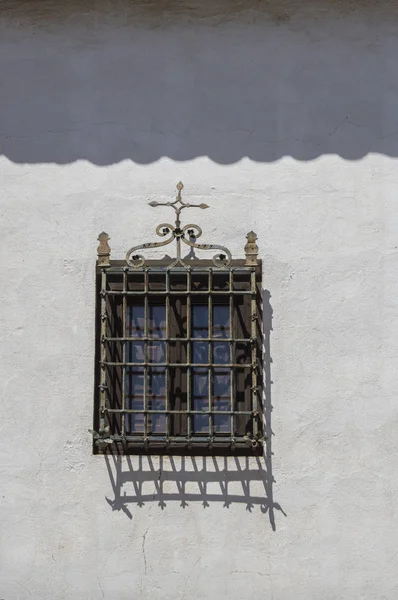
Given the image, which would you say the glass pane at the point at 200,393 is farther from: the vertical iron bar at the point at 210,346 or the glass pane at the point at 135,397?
the glass pane at the point at 135,397

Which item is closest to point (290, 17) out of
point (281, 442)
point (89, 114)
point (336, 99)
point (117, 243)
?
point (336, 99)

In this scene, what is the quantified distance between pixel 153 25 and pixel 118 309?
1437 millimetres

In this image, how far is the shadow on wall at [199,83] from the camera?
4422mm

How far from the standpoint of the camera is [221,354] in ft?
14.1

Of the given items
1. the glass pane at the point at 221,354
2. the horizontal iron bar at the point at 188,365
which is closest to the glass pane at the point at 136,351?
the horizontal iron bar at the point at 188,365

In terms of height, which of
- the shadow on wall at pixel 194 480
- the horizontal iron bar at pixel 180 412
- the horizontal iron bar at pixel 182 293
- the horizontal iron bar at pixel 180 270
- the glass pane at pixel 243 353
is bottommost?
the shadow on wall at pixel 194 480

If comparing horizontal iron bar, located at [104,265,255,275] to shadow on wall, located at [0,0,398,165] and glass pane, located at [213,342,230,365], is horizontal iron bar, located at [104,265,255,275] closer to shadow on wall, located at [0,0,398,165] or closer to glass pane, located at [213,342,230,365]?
glass pane, located at [213,342,230,365]

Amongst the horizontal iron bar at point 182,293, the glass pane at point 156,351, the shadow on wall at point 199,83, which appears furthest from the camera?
the shadow on wall at point 199,83

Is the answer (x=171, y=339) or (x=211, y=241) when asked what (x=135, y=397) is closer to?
(x=171, y=339)

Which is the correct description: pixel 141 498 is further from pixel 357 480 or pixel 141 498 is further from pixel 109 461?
pixel 357 480

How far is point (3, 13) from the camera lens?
15.1 feet

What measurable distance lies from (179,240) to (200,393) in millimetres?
731

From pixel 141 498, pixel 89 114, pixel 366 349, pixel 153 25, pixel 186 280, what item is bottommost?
pixel 141 498

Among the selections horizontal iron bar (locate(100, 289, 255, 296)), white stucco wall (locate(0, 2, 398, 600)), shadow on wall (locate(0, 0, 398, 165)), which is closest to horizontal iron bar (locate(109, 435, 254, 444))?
white stucco wall (locate(0, 2, 398, 600))
